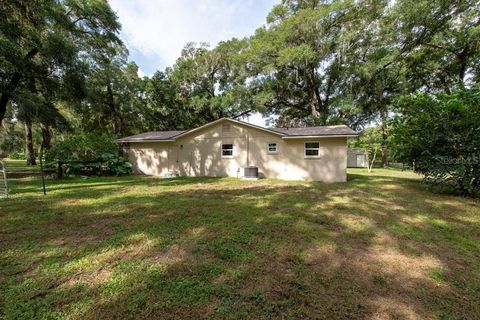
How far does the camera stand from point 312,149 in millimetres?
11555

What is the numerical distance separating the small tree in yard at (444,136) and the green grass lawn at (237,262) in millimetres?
2099

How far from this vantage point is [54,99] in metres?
13.7

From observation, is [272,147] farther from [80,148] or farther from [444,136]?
[80,148]

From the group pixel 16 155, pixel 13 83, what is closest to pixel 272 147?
pixel 13 83

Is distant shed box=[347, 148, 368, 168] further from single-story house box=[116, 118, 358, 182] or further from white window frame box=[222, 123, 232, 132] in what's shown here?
white window frame box=[222, 123, 232, 132]

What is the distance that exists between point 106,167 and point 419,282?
14676 millimetres

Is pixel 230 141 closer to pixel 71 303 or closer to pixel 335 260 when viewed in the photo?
pixel 335 260

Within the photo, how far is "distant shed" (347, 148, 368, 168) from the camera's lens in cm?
2307

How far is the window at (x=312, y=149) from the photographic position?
11.5 m

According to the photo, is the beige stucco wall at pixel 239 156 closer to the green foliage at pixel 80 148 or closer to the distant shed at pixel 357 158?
the green foliage at pixel 80 148

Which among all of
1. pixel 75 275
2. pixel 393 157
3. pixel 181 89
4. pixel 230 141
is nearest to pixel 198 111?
pixel 181 89

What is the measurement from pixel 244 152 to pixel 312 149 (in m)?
3.70

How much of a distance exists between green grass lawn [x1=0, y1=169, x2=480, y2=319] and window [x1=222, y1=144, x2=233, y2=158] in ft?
23.8

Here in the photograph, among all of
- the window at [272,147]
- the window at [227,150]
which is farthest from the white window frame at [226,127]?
the window at [272,147]
